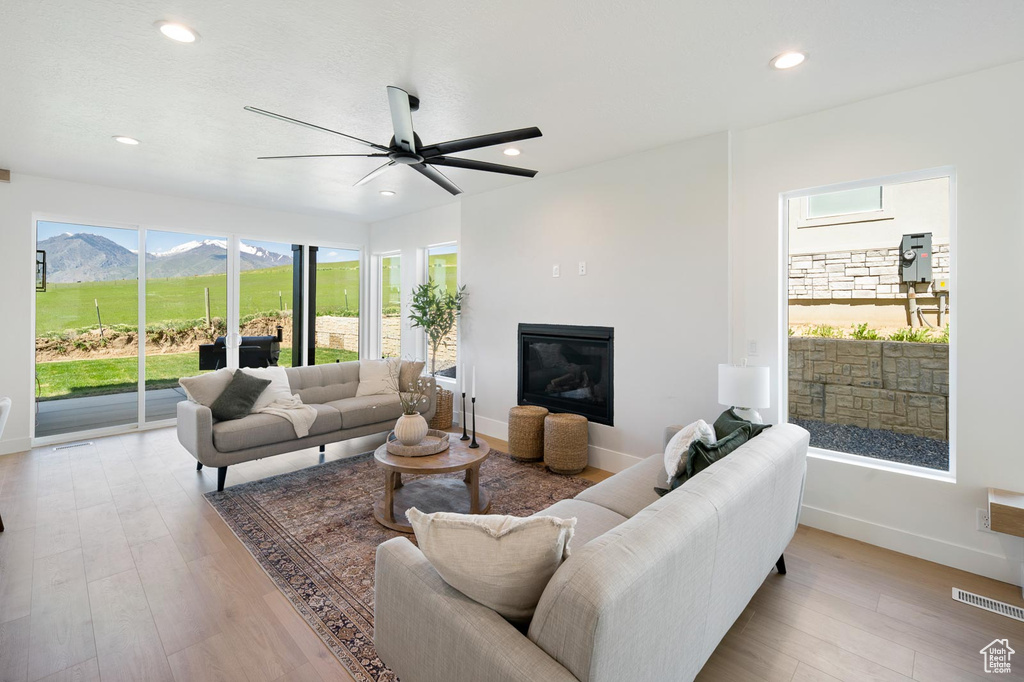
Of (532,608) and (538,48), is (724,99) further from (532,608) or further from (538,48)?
(532,608)

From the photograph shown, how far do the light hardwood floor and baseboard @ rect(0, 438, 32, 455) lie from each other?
1.73 m

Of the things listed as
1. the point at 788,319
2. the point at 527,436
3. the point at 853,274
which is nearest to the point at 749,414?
the point at 788,319

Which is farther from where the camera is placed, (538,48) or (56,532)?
(56,532)

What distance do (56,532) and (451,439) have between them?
247 cm

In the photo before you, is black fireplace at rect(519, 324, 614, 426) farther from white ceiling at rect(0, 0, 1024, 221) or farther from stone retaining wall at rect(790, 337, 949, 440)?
white ceiling at rect(0, 0, 1024, 221)

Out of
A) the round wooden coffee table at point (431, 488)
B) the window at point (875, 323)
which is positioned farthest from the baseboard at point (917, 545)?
the round wooden coffee table at point (431, 488)

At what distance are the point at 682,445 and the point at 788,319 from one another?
5.22 ft

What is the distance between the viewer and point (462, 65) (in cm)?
243

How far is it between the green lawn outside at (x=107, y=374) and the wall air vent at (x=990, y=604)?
7009 millimetres

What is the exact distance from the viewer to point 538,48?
2.27 metres

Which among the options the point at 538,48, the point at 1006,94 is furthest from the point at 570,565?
the point at 1006,94

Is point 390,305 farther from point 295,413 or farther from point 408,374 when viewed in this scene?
point 295,413

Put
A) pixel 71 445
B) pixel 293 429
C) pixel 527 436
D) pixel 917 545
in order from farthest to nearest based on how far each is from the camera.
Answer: pixel 71 445, pixel 527 436, pixel 293 429, pixel 917 545

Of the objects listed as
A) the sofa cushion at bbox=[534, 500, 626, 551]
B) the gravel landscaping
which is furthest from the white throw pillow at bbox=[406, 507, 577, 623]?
the gravel landscaping
